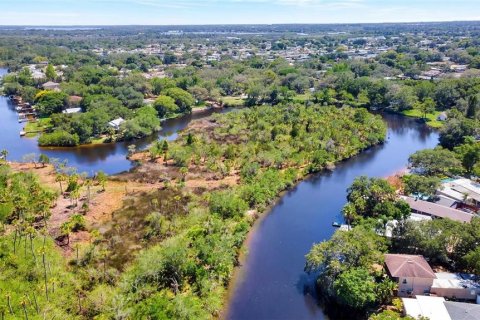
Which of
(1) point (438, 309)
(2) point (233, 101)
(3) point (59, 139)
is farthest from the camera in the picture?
(2) point (233, 101)

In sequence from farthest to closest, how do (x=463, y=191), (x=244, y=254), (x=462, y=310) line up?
(x=463, y=191), (x=244, y=254), (x=462, y=310)

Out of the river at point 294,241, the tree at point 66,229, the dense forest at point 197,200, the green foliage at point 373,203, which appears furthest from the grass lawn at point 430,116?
the tree at point 66,229

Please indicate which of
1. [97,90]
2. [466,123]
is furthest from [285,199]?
[97,90]

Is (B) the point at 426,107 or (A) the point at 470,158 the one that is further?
(B) the point at 426,107

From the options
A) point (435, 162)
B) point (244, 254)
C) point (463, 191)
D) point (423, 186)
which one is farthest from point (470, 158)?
point (244, 254)

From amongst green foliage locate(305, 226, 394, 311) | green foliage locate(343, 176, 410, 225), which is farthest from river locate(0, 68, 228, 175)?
green foliage locate(305, 226, 394, 311)

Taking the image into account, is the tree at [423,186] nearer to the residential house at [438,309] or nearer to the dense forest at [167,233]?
the dense forest at [167,233]

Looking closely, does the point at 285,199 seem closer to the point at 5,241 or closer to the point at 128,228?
the point at 128,228

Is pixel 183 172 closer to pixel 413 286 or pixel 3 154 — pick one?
pixel 3 154
